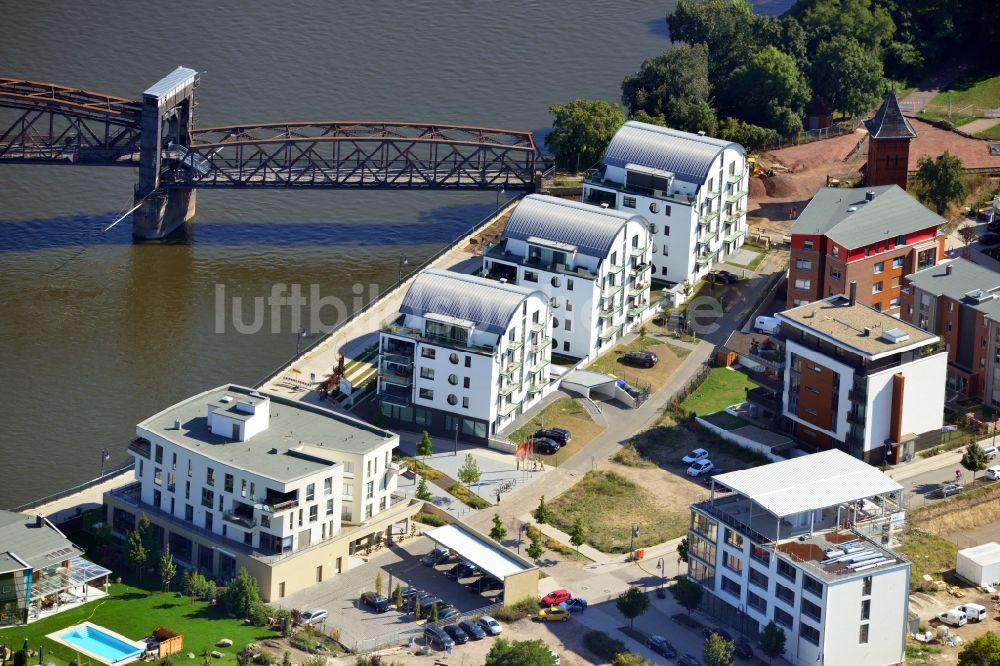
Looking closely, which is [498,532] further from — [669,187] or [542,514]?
[669,187]

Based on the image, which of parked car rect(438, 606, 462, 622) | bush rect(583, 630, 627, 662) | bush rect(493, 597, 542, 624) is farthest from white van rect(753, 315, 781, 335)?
parked car rect(438, 606, 462, 622)

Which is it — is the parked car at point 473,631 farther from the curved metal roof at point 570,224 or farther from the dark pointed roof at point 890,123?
the dark pointed roof at point 890,123

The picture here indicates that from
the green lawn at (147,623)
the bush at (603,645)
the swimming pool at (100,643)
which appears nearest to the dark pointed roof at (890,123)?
the bush at (603,645)

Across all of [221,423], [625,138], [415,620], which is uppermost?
[625,138]

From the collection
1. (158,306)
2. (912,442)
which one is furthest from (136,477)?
(912,442)

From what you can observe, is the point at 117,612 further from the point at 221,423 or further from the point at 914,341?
the point at 914,341

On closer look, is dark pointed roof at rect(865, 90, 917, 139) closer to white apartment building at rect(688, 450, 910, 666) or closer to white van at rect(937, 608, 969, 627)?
white apartment building at rect(688, 450, 910, 666)
